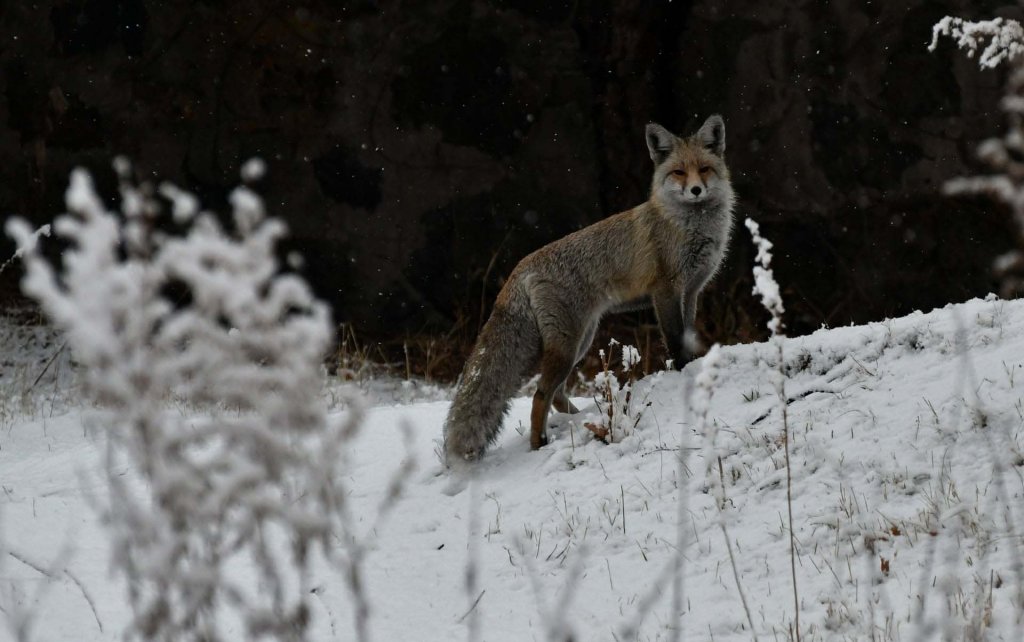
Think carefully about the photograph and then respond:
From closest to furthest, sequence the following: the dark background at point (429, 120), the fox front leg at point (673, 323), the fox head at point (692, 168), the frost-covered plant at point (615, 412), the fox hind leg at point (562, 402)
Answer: the frost-covered plant at point (615, 412) < the fox front leg at point (673, 323) < the fox head at point (692, 168) < the fox hind leg at point (562, 402) < the dark background at point (429, 120)

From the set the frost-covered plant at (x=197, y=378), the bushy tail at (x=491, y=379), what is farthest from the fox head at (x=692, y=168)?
the frost-covered plant at (x=197, y=378)

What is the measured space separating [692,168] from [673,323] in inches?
40.0

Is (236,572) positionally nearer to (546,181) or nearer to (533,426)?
(533,426)

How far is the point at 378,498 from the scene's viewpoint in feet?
18.6

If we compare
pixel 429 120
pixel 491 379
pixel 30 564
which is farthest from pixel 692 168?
pixel 429 120

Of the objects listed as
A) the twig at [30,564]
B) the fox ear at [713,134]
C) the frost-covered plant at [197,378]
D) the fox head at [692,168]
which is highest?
the fox ear at [713,134]

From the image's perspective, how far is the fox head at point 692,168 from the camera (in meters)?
6.22

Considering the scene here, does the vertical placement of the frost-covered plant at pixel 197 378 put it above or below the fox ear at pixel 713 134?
below

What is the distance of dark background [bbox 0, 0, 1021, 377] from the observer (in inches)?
397

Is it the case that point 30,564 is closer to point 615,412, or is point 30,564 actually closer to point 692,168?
point 615,412

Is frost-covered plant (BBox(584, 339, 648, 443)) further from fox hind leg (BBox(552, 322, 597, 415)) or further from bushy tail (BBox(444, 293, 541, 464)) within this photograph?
bushy tail (BBox(444, 293, 541, 464))

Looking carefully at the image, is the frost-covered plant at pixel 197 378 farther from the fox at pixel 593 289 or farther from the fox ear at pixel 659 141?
the fox ear at pixel 659 141

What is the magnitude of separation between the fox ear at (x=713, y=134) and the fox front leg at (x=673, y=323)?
1176 millimetres

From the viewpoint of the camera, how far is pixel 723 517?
3254 mm
